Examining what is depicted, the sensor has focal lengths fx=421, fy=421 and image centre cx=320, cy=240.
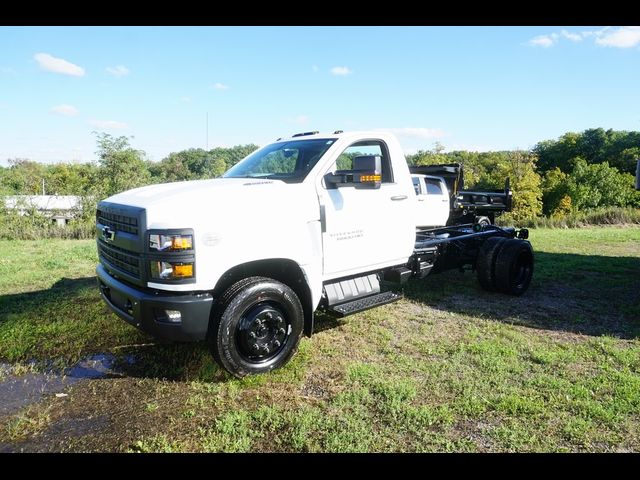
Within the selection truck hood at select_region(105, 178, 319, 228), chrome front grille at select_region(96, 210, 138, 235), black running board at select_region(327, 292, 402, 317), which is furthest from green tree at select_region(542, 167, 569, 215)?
chrome front grille at select_region(96, 210, 138, 235)

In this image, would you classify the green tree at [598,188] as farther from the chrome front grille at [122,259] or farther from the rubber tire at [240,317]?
the chrome front grille at [122,259]

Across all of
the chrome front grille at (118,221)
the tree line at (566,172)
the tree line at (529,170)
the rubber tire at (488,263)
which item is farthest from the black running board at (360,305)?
the tree line at (566,172)

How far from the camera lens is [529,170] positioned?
59.6 metres

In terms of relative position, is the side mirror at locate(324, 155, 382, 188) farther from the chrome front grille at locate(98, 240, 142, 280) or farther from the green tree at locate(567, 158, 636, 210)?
the green tree at locate(567, 158, 636, 210)

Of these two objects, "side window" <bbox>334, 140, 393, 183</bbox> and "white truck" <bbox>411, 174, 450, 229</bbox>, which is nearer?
"side window" <bbox>334, 140, 393, 183</bbox>

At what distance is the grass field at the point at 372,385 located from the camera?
2.94m

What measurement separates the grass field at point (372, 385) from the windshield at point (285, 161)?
1888 mm

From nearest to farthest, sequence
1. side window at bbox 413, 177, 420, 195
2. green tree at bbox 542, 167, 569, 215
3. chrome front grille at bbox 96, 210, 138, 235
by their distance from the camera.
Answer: chrome front grille at bbox 96, 210, 138, 235 < side window at bbox 413, 177, 420, 195 < green tree at bbox 542, 167, 569, 215

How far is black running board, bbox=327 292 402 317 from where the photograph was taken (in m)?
4.29

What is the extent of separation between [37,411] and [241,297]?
A: 5.91 feet

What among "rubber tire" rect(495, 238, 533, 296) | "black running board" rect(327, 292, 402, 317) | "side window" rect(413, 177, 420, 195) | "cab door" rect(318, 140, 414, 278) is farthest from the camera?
"side window" rect(413, 177, 420, 195)

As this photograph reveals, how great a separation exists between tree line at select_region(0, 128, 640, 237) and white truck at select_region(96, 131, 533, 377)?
65.9 feet
